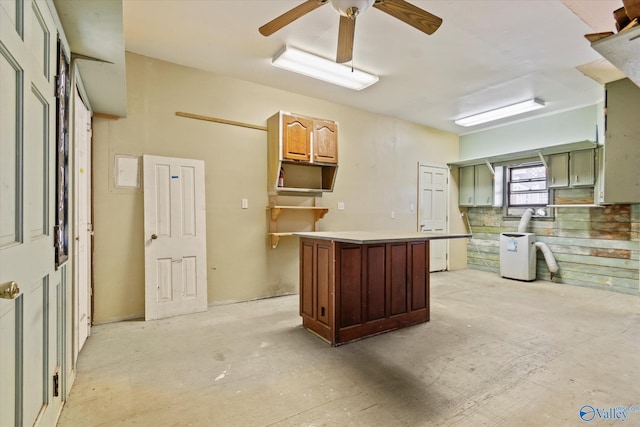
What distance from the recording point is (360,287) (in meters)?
2.90

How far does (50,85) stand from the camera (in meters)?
1.59

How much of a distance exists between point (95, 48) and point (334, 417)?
2.81m

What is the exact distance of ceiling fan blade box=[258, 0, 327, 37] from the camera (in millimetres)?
2084

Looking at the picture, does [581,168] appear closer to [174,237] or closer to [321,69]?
[321,69]

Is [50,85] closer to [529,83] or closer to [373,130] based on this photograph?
[373,130]

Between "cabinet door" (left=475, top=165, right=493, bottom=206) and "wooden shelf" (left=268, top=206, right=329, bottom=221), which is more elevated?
"cabinet door" (left=475, top=165, right=493, bottom=206)

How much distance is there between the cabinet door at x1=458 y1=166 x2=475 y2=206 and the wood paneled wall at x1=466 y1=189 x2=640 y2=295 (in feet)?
2.80

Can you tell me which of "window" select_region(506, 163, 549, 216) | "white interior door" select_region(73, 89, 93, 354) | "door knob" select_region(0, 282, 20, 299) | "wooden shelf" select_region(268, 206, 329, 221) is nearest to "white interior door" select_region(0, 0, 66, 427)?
"door knob" select_region(0, 282, 20, 299)

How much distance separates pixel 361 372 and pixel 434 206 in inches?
184

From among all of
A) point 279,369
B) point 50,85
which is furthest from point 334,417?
point 50,85

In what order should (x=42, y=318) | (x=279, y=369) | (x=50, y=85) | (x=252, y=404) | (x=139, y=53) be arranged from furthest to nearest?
(x=139, y=53) < (x=279, y=369) < (x=252, y=404) < (x=50, y=85) < (x=42, y=318)

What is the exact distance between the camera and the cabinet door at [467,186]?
21.4ft

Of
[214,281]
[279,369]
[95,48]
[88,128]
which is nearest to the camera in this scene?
[95,48]

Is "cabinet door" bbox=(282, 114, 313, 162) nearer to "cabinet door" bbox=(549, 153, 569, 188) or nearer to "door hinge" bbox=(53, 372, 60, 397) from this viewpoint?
"door hinge" bbox=(53, 372, 60, 397)
